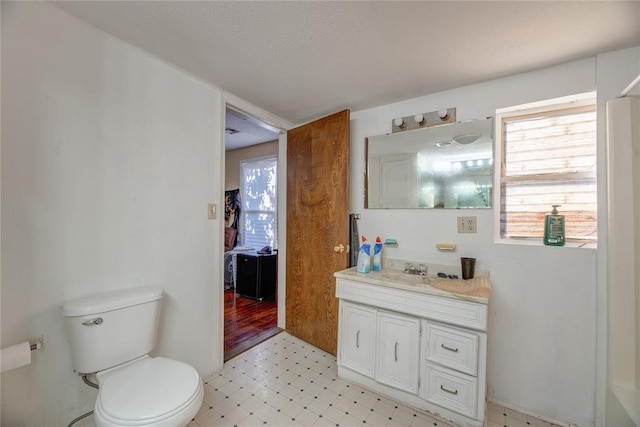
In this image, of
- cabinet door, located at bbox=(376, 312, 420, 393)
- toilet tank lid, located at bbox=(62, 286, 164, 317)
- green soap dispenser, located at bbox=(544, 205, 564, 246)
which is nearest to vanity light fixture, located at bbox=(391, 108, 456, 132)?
green soap dispenser, located at bbox=(544, 205, 564, 246)

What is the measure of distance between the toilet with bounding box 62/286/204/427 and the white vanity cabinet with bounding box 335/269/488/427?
3.55 ft

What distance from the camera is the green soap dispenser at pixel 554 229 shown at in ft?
5.31

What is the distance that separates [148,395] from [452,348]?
1562mm

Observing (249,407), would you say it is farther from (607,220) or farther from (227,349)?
(607,220)

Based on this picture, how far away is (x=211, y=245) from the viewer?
6.59 feet

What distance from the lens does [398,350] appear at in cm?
172

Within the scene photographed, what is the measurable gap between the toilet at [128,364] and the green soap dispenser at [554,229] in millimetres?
2109

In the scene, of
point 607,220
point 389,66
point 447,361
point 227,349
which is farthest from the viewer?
point 227,349

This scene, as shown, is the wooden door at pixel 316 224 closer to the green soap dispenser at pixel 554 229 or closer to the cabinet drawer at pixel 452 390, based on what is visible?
the cabinet drawer at pixel 452 390

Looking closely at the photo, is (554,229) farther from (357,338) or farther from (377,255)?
(357,338)

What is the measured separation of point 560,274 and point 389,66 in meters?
1.65

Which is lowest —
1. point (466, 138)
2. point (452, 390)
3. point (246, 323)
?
point (246, 323)

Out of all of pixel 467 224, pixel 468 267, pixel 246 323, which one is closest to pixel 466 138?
pixel 467 224

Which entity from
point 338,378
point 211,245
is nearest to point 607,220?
point 338,378
